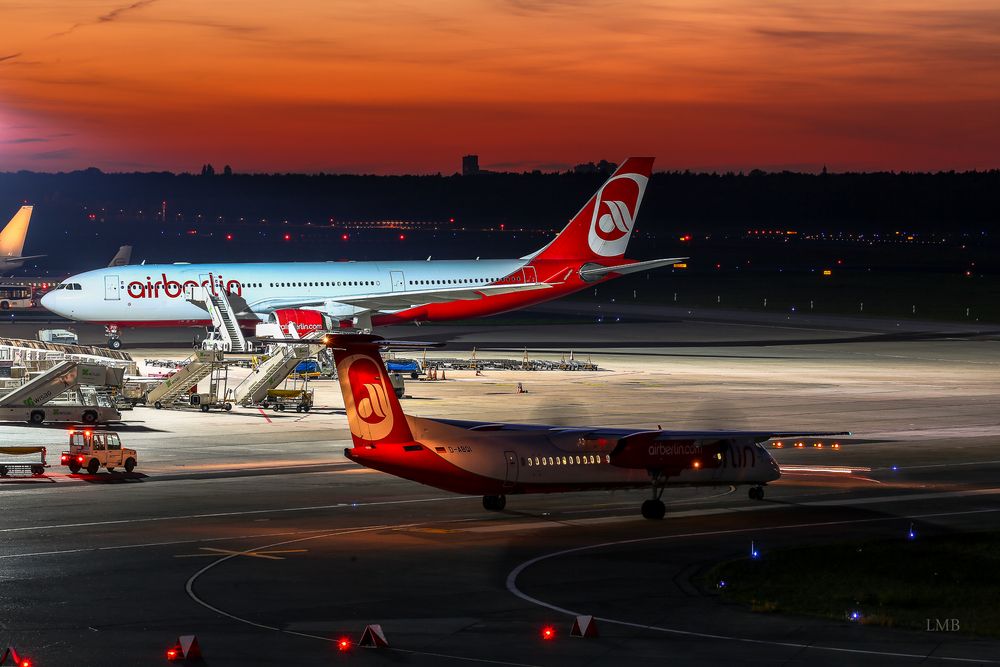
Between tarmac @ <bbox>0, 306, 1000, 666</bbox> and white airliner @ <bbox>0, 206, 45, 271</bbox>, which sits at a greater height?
white airliner @ <bbox>0, 206, 45, 271</bbox>

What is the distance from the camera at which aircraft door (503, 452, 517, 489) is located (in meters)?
40.1

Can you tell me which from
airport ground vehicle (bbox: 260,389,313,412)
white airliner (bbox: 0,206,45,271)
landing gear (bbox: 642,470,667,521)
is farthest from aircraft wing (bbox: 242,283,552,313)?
white airliner (bbox: 0,206,45,271)

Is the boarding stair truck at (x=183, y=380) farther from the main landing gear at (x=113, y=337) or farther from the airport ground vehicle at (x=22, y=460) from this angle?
the main landing gear at (x=113, y=337)

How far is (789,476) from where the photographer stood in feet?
164

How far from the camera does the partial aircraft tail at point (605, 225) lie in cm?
9856

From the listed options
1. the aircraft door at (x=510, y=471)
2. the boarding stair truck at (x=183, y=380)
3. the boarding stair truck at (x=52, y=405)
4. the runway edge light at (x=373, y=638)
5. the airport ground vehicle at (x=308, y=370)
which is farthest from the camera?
the airport ground vehicle at (x=308, y=370)

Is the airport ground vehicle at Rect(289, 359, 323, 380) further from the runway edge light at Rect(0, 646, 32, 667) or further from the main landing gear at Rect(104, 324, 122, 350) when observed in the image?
the runway edge light at Rect(0, 646, 32, 667)

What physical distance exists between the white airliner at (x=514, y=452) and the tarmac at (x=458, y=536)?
120 cm

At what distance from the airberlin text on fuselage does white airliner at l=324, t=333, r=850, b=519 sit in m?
52.3

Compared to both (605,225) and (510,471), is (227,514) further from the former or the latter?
(605,225)

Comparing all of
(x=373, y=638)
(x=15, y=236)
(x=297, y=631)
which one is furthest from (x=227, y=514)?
(x=15, y=236)

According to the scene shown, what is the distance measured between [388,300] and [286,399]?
959 inches

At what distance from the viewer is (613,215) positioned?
325ft

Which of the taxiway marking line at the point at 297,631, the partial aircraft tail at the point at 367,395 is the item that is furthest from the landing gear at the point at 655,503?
the partial aircraft tail at the point at 367,395
